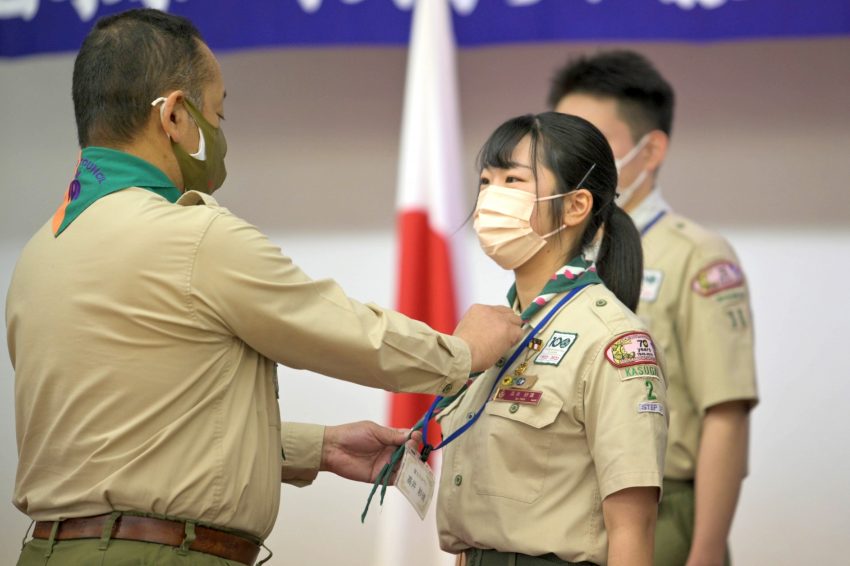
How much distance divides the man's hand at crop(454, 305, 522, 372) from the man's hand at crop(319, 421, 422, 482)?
369 millimetres

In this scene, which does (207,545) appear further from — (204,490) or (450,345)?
(450,345)

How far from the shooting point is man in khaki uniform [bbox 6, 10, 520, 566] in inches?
75.2

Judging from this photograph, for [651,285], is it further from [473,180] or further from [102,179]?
[102,179]

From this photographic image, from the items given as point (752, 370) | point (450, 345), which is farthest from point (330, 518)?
point (450, 345)

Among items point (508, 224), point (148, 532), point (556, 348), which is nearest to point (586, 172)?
point (508, 224)

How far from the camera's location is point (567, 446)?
208 centimetres

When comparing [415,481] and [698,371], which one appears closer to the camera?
[415,481]

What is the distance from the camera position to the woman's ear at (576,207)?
7.47ft

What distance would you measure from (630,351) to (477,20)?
6.59 feet

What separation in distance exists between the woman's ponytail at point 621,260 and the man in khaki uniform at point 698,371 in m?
0.63

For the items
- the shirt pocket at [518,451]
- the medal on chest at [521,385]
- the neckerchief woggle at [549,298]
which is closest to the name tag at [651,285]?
the neckerchief woggle at [549,298]

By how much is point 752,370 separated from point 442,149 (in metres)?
1.23

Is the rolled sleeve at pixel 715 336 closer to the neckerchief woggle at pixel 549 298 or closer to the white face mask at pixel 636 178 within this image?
the white face mask at pixel 636 178

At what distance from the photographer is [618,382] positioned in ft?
6.70
